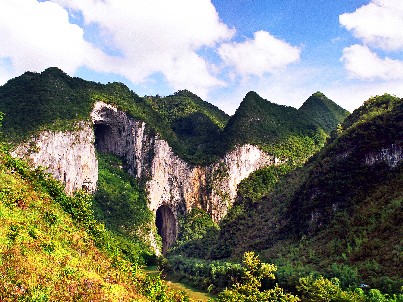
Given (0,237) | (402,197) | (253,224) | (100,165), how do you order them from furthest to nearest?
(100,165) → (253,224) → (402,197) → (0,237)

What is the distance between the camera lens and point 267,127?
75.6 meters

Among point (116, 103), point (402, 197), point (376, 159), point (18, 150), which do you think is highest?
point (116, 103)

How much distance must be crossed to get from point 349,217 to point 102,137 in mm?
49311

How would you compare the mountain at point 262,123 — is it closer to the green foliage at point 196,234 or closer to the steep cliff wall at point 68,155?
the green foliage at point 196,234

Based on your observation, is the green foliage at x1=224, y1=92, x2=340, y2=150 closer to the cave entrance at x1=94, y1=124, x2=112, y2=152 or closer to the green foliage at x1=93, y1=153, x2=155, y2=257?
the green foliage at x1=93, y1=153, x2=155, y2=257

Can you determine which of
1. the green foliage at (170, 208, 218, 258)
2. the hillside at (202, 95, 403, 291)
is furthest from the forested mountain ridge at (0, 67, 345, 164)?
the hillside at (202, 95, 403, 291)

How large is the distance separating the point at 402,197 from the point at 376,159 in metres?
6.35

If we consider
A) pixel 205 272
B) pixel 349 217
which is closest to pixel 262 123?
pixel 205 272

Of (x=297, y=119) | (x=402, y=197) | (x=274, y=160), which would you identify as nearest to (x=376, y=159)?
(x=402, y=197)

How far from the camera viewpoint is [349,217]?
3234 cm

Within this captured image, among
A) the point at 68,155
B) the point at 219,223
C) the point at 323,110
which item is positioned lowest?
the point at 219,223

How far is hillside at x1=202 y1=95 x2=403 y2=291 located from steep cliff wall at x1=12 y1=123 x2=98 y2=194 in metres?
24.9

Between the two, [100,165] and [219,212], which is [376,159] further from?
[100,165]

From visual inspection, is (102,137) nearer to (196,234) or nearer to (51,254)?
(196,234)
